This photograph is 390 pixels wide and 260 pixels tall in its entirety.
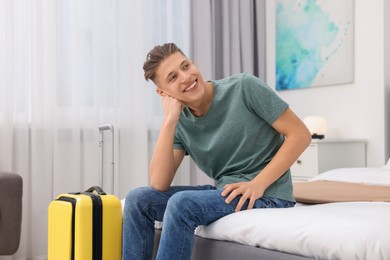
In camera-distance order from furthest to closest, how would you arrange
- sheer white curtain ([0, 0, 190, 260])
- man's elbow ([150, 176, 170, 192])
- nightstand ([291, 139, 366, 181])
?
nightstand ([291, 139, 366, 181]), sheer white curtain ([0, 0, 190, 260]), man's elbow ([150, 176, 170, 192])

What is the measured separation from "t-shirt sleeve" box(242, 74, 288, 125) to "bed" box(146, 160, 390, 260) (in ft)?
1.00

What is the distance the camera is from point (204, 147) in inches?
73.4

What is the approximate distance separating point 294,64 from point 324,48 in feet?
1.04

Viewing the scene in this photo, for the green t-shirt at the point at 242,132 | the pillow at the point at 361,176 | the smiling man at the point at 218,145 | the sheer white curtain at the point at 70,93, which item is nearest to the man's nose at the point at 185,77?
the smiling man at the point at 218,145

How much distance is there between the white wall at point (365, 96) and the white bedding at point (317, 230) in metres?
2.20

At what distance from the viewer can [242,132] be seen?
180cm

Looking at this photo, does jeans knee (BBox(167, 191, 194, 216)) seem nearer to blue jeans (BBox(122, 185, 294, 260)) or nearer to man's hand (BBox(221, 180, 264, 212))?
blue jeans (BBox(122, 185, 294, 260))

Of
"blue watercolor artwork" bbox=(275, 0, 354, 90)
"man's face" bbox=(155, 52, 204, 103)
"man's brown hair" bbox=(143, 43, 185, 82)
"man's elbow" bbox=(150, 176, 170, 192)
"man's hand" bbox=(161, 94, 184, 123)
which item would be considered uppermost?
"blue watercolor artwork" bbox=(275, 0, 354, 90)

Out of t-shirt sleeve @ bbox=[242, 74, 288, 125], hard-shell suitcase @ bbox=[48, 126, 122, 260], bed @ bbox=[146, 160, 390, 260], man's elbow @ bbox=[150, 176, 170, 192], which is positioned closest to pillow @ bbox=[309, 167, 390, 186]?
bed @ bbox=[146, 160, 390, 260]

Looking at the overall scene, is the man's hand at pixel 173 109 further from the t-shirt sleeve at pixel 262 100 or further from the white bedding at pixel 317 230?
the white bedding at pixel 317 230

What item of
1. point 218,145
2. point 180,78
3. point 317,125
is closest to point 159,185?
point 218,145

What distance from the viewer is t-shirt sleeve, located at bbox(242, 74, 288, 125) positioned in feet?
5.72

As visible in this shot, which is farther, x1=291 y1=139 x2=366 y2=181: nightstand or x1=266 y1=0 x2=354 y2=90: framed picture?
x1=266 y1=0 x2=354 y2=90: framed picture

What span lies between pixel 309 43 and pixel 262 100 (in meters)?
2.70
